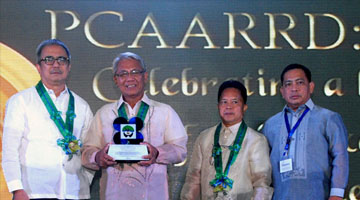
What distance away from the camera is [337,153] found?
443cm

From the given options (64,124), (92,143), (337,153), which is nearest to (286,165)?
(337,153)

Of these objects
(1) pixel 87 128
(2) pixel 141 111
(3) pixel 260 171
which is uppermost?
(2) pixel 141 111

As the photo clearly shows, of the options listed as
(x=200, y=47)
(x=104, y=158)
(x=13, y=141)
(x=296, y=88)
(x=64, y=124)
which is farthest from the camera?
(x=200, y=47)

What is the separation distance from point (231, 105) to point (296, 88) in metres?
0.53

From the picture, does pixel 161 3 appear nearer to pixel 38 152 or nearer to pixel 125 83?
pixel 125 83

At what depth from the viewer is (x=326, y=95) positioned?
213 inches

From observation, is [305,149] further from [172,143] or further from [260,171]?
[172,143]

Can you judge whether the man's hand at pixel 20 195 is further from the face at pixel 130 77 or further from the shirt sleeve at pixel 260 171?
the shirt sleeve at pixel 260 171

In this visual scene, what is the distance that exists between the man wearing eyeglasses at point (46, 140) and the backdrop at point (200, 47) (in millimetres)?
885

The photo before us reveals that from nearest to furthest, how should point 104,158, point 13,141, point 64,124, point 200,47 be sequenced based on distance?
point 104,158 → point 13,141 → point 64,124 → point 200,47

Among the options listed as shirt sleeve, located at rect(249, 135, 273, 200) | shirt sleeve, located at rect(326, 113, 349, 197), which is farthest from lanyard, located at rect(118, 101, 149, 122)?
shirt sleeve, located at rect(326, 113, 349, 197)

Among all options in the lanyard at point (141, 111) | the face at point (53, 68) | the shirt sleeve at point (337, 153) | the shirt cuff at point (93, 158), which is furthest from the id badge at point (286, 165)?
the face at point (53, 68)

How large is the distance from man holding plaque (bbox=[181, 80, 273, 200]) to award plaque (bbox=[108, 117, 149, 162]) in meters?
0.49

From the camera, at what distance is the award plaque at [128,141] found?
13.6 ft
